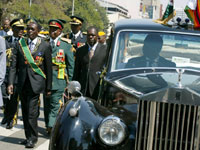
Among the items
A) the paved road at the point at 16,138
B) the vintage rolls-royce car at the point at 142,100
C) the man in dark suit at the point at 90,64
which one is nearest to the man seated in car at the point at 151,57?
the vintage rolls-royce car at the point at 142,100

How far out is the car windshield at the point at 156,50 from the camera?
594cm

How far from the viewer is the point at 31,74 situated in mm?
8219

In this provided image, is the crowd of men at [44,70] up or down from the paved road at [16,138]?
up

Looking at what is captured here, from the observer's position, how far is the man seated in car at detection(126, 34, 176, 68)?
5898mm

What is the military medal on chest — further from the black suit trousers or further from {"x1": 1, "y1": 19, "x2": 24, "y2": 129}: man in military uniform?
the black suit trousers

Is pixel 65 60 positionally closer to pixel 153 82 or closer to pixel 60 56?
pixel 60 56

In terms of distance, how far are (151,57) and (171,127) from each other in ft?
5.19

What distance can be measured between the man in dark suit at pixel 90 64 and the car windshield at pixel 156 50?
234 cm

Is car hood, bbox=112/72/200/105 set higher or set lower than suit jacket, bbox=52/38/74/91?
higher

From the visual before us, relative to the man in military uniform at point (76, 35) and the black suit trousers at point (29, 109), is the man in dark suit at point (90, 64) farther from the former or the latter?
the man in military uniform at point (76, 35)

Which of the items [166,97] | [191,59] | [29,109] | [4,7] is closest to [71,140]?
[166,97]

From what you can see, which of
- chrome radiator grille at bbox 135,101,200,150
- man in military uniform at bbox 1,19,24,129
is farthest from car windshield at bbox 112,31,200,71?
man in military uniform at bbox 1,19,24,129

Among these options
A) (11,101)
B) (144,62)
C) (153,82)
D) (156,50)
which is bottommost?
(11,101)

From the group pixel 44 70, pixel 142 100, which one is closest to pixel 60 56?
pixel 44 70
